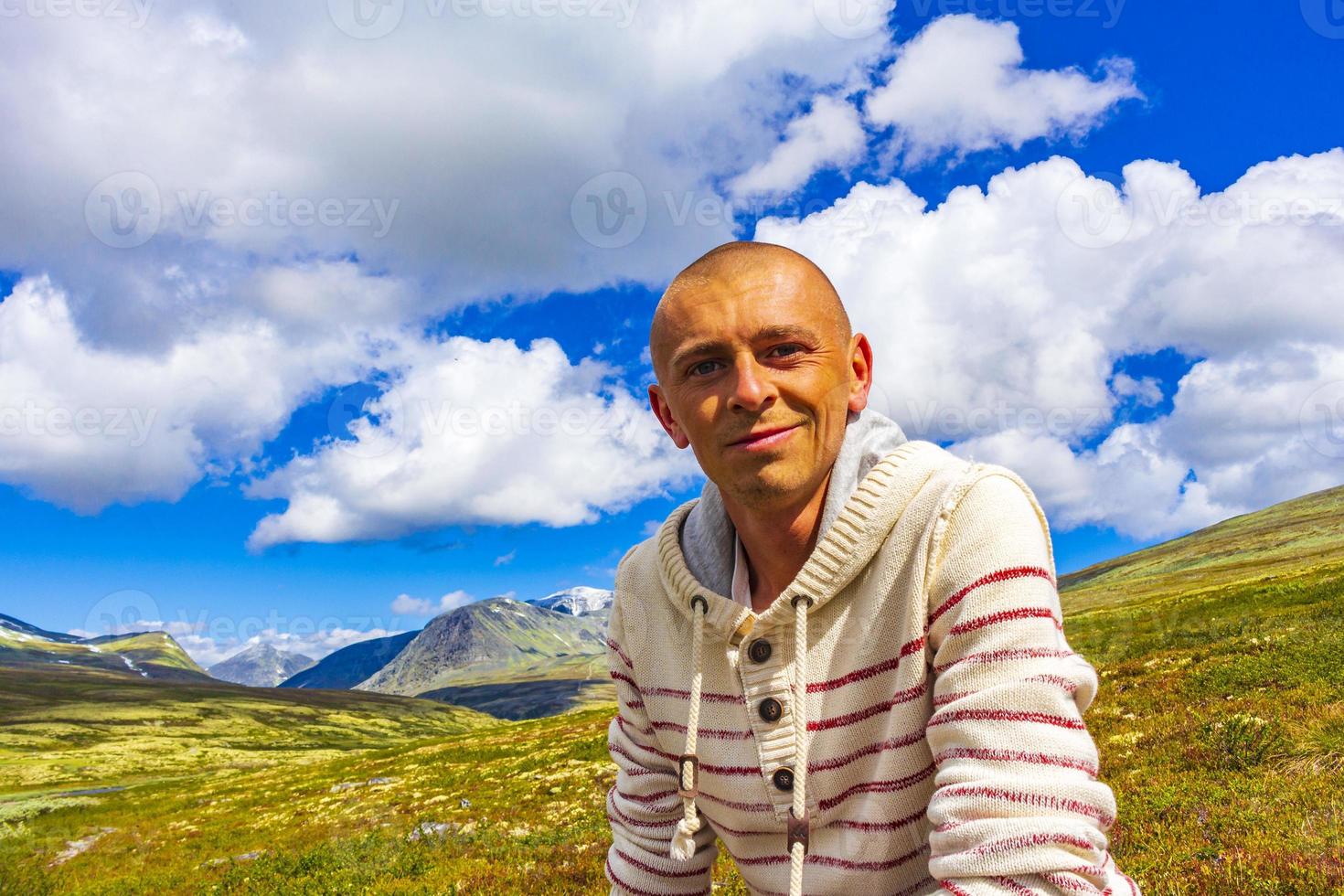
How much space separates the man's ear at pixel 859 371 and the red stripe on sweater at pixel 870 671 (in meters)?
1.16

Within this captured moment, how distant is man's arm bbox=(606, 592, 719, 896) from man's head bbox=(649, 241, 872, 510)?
4.09 feet

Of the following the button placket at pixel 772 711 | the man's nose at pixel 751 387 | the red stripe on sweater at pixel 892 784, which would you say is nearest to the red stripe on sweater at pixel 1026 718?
the red stripe on sweater at pixel 892 784

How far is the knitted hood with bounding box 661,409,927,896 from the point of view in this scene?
3.11 metres

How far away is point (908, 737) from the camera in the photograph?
294cm

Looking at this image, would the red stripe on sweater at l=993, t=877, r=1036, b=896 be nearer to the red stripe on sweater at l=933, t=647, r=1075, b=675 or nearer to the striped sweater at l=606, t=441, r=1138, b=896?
the striped sweater at l=606, t=441, r=1138, b=896

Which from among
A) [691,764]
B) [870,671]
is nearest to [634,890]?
[691,764]

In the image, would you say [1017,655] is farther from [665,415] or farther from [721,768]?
[665,415]

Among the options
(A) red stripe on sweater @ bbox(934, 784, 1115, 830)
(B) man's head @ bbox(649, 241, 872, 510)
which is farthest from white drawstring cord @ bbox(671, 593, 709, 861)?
(A) red stripe on sweater @ bbox(934, 784, 1115, 830)

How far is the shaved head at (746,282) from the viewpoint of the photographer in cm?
334

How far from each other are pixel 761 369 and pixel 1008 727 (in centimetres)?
163

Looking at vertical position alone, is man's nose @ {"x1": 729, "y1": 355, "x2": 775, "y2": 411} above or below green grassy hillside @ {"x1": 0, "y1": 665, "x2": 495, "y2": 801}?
above

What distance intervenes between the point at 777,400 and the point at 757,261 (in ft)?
2.04

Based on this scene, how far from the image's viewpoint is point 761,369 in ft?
10.8

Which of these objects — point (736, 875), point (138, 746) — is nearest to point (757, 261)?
point (736, 875)
